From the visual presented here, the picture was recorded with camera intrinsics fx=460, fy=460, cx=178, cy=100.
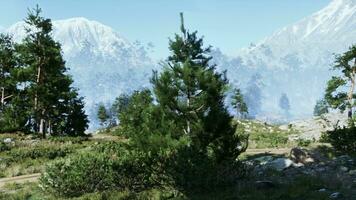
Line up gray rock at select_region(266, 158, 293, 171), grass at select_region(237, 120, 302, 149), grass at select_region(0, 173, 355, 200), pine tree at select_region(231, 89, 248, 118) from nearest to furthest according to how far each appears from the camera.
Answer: grass at select_region(0, 173, 355, 200)
gray rock at select_region(266, 158, 293, 171)
grass at select_region(237, 120, 302, 149)
pine tree at select_region(231, 89, 248, 118)

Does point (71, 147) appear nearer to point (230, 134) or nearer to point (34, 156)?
point (34, 156)

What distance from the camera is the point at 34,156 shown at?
3362 centimetres

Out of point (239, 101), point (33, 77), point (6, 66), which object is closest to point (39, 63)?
point (33, 77)

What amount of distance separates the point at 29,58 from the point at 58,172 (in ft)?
104

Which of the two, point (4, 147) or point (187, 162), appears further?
point (4, 147)

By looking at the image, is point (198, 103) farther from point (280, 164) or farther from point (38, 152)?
point (38, 152)

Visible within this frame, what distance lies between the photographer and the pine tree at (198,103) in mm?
22531

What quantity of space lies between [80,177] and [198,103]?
6934mm

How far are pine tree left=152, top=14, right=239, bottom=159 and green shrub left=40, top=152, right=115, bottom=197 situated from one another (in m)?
4.46

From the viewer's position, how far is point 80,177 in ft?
64.6

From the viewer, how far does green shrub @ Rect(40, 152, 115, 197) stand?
777 inches

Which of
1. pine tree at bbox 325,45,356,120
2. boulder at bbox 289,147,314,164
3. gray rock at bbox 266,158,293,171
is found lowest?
gray rock at bbox 266,158,293,171

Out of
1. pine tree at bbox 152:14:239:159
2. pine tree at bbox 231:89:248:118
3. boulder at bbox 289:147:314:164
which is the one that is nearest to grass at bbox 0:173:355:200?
pine tree at bbox 152:14:239:159

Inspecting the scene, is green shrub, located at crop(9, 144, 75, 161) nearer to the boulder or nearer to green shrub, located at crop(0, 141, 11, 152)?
green shrub, located at crop(0, 141, 11, 152)
